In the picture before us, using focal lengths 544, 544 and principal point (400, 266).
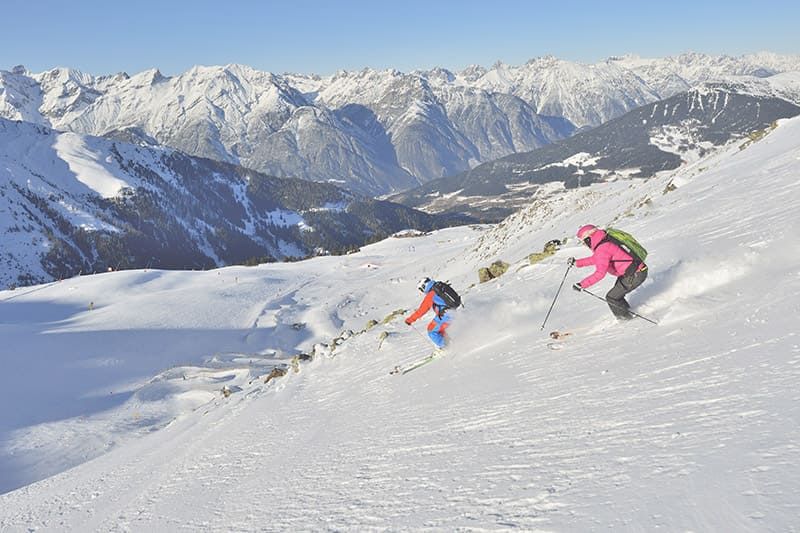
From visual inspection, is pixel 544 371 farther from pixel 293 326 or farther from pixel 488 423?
pixel 293 326

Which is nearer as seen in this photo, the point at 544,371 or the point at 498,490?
the point at 498,490

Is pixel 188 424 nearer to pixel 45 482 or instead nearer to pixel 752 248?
pixel 45 482

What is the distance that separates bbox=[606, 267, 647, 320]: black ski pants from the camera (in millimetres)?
11164

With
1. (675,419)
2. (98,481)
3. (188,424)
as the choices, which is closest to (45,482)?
(98,481)

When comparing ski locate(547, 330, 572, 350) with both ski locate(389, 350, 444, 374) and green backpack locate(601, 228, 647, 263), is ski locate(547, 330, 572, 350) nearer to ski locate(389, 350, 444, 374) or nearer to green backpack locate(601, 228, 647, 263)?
green backpack locate(601, 228, 647, 263)

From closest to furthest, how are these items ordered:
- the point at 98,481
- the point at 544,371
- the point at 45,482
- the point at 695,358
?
the point at 695,358 → the point at 544,371 → the point at 98,481 → the point at 45,482

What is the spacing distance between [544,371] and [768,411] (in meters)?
4.69

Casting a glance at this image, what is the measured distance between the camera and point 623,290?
11.3m

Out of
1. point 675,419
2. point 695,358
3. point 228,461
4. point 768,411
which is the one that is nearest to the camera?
point 768,411

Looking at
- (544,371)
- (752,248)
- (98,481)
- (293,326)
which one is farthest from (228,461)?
(293,326)

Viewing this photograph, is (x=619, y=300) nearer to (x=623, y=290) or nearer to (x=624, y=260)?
(x=623, y=290)

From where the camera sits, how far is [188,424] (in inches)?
750

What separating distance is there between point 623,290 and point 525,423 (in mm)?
4975

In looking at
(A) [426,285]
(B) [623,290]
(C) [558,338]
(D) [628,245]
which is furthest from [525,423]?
(A) [426,285]
